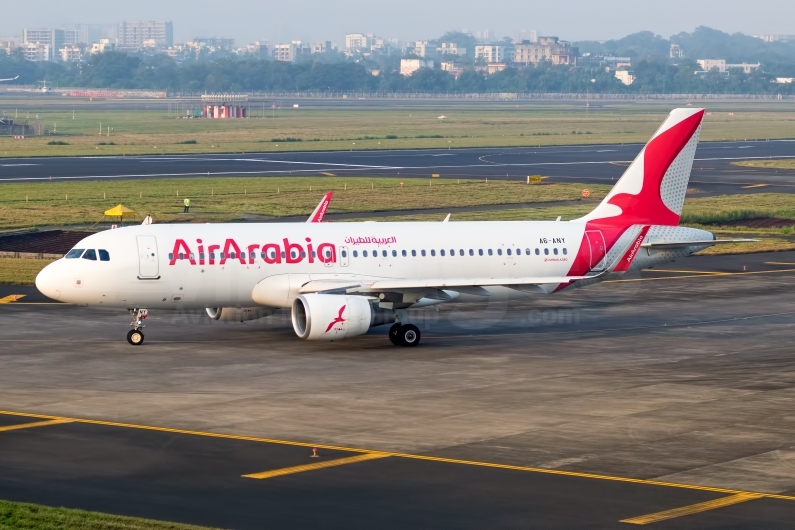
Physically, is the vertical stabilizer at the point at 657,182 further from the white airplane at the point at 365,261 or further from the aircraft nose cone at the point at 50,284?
the aircraft nose cone at the point at 50,284

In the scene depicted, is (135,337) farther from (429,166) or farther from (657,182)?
(429,166)

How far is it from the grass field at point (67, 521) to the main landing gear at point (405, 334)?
23023 millimetres

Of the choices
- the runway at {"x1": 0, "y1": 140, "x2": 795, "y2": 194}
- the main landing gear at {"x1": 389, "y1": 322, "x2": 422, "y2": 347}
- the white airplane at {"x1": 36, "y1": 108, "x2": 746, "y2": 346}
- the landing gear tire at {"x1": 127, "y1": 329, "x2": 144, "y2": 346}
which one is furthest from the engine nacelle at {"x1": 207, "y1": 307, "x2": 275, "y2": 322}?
the runway at {"x1": 0, "y1": 140, "x2": 795, "y2": 194}

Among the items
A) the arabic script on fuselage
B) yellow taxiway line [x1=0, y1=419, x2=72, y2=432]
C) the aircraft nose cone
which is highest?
the arabic script on fuselage

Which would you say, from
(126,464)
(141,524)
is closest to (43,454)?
(126,464)

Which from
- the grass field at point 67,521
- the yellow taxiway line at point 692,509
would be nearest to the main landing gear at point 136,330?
the grass field at point 67,521

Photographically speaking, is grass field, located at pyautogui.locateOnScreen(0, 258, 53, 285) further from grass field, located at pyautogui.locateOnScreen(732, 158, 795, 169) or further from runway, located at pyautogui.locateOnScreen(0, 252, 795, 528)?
grass field, located at pyautogui.locateOnScreen(732, 158, 795, 169)

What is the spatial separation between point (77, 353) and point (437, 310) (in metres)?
17.1

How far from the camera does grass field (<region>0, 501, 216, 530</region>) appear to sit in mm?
24703

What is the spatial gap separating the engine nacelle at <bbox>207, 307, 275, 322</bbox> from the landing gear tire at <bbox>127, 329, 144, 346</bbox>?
317 cm

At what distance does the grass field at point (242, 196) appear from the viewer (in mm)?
93938

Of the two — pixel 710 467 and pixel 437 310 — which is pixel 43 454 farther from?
pixel 437 310

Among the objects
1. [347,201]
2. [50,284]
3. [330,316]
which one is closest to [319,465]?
[330,316]

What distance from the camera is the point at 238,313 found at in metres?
49.8
